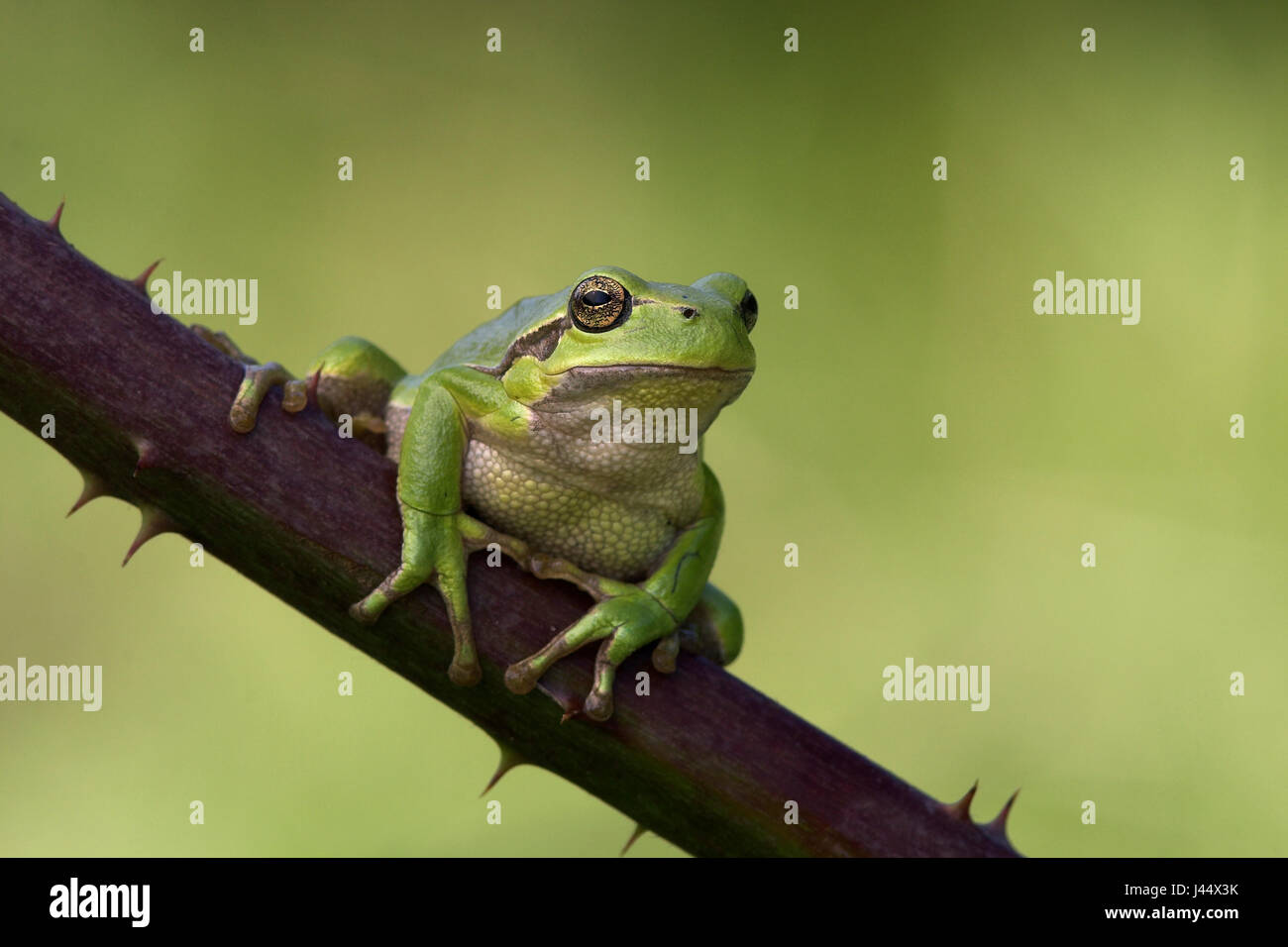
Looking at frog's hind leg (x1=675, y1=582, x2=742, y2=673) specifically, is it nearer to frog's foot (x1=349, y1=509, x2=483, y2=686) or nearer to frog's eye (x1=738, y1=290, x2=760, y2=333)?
frog's eye (x1=738, y1=290, x2=760, y2=333)

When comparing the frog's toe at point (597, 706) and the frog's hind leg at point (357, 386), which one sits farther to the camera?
the frog's hind leg at point (357, 386)

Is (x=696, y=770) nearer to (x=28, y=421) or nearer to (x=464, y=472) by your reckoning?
(x=464, y=472)

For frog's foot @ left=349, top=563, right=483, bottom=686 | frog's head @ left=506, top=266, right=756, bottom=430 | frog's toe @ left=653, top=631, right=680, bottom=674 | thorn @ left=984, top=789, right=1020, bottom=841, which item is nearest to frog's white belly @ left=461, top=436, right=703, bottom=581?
frog's head @ left=506, top=266, right=756, bottom=430

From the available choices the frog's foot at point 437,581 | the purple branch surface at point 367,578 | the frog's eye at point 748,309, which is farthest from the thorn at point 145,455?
the frog's eye at point 748,309

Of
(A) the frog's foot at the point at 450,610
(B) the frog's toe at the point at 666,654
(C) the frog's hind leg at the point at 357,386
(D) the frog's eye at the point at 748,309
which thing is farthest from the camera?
(C) the frog's hind leg at the point at 357,386

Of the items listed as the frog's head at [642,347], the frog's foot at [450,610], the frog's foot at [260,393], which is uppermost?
the frog's head at [642,347]

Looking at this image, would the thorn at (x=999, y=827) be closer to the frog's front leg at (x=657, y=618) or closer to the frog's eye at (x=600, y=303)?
the frog's front leg at (x=657, y=618)
